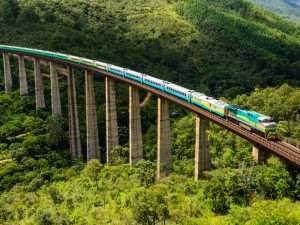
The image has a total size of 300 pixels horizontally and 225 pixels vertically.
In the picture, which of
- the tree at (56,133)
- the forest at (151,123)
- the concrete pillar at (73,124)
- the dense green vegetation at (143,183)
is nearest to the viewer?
the dense green vegetation at (143,183)

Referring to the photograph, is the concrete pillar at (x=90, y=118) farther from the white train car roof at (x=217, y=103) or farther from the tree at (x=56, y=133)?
the white train car roof at (x=217, y=103)

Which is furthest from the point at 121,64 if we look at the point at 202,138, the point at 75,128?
the point at 202,138

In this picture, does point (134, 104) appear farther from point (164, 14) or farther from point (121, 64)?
point (164, 14)

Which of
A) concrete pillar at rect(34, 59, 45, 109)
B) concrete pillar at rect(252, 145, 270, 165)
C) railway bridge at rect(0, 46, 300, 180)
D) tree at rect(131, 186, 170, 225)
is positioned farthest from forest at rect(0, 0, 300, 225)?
concrete pillar at rect(34, 59, 45, 109)

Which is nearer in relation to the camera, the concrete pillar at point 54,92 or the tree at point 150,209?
the tree at point 150,209

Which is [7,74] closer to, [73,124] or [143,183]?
[73,124]

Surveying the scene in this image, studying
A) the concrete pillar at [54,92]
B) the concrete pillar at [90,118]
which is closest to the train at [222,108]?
the concrete pillar at [90,118]
